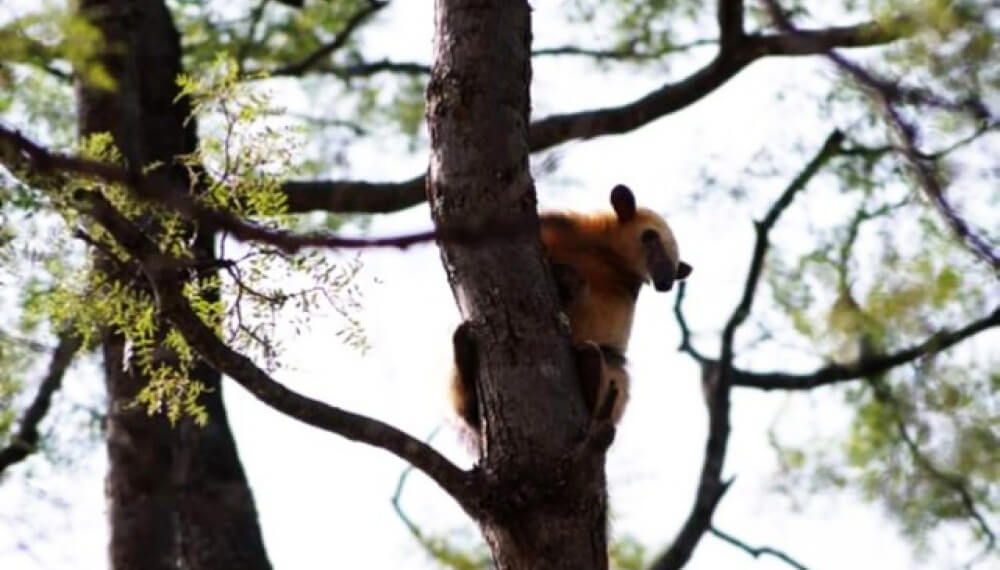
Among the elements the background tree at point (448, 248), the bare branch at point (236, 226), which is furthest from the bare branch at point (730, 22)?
the bare branch at point (236, 226)

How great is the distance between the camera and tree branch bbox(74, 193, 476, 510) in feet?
14.9

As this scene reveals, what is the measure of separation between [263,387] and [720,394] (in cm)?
501

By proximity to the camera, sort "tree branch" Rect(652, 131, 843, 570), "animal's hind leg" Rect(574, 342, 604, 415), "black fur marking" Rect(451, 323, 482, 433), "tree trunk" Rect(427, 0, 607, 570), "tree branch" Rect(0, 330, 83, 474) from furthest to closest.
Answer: "tree branch" Rect(652, 131, 843, 570), "tree branch" Rect(0, 330, 83, 474), "animal's hind leg" Rect(574, 342, 604, 415), "black fur marking" Rect(451, 323, 482, 433), "tree trunk" Rect(427, 0, 607, 570)

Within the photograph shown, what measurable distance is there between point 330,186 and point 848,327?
8.98ft

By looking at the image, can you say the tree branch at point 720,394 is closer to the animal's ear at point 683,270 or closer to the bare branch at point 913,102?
the animal's ear at point 683,270

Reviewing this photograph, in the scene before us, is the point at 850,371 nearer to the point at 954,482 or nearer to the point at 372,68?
the point at 954,482

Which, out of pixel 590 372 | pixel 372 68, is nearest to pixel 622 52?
pixel 372 68

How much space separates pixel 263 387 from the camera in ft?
15.9

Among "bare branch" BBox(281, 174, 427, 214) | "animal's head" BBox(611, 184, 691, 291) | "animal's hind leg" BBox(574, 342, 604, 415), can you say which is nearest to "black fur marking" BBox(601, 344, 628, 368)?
"animal's head" BBox(611, 184, 691, 291)

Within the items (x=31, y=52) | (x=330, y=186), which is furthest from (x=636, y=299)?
(x=31, y=52)

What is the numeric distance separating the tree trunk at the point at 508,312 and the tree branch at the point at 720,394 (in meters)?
3.64

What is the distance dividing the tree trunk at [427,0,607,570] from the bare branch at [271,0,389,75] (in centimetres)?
502

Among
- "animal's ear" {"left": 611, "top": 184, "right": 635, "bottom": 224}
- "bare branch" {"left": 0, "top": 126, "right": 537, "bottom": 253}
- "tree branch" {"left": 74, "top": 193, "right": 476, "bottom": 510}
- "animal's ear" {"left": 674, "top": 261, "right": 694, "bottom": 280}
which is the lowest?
"bare branch" {"left": 0, "top": 126, "right": 537, "bottom": 253}

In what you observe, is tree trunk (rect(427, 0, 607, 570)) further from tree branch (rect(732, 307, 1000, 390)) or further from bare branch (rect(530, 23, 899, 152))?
tree branch (rect(732, 307, 1000, 390))
